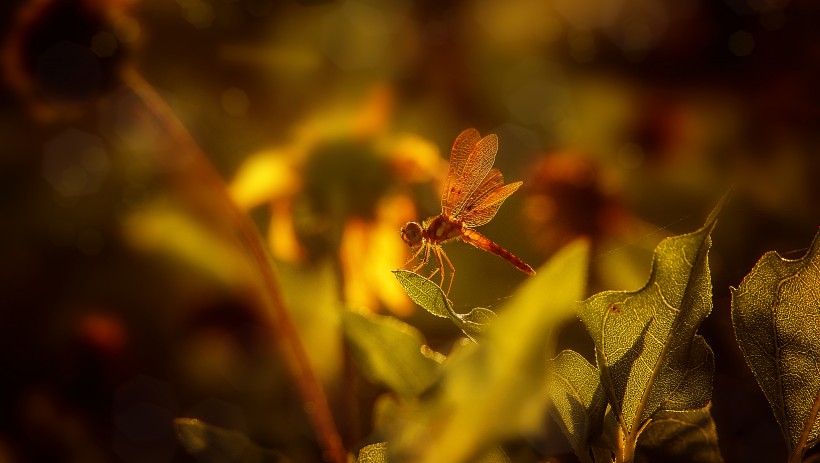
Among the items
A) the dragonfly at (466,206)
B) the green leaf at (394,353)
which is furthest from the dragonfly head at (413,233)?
the green leaf at (394,353)

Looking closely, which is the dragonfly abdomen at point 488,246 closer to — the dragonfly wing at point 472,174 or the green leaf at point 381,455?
the dragonfly wing at point 472,174

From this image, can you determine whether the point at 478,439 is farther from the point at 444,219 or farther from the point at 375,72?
the point at 375,72

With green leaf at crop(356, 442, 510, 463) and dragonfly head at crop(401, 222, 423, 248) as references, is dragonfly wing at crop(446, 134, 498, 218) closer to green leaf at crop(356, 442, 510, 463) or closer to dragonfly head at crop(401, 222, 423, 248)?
dragonfly head at crop(401, 222, 423, 248)

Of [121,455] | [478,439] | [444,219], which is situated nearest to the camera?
[478,439]

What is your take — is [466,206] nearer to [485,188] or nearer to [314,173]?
[485,188]

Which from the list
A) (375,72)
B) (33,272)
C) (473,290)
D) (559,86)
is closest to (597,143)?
(559,86)

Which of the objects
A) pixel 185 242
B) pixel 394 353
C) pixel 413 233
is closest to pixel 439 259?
pixel 413 233

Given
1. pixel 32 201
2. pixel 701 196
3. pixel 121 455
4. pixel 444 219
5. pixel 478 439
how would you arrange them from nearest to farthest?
pixel 478 439 < pixel 444 219 < pixel 121 455 < pixel 701 196 < pixel 32 201
